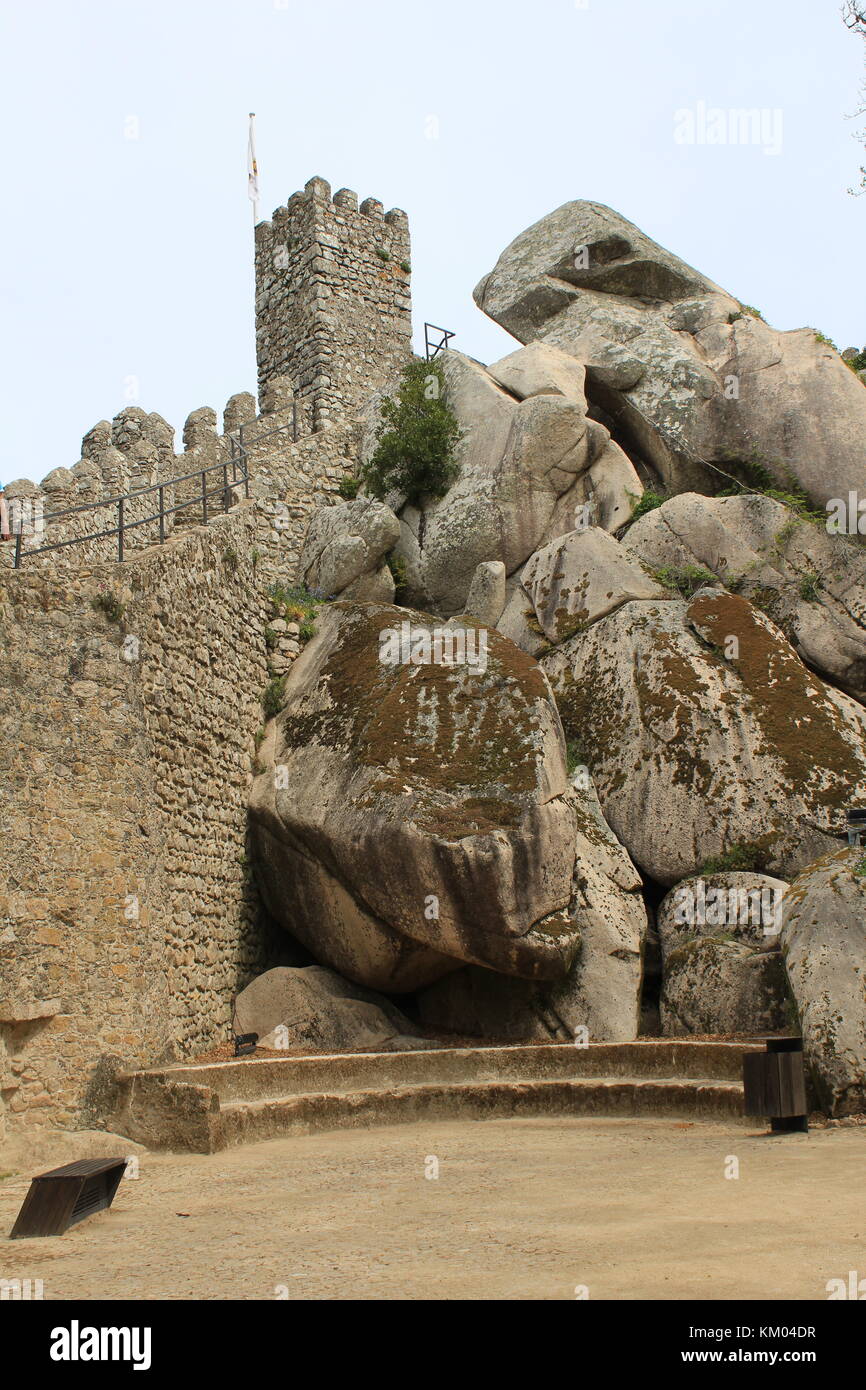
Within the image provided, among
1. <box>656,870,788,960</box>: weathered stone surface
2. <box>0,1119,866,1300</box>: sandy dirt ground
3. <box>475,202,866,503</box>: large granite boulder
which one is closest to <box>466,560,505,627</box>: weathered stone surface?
<box>475,202,866,503</box>: large granite boulder

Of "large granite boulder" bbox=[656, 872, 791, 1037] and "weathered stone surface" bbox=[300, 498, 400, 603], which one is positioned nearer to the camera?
"large granite boulder" bbox=[656, 872, 791, 1037]

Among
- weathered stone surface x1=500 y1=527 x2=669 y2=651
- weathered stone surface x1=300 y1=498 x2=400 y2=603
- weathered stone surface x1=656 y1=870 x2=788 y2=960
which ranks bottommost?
weathered stone surface x1=656 y1=870 x2=788 y2=960

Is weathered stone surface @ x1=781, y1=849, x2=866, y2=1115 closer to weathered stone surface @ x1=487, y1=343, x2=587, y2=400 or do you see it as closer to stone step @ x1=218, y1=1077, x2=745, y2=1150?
stone step @ x1=218, y1=1077, x2=745, y2=1150

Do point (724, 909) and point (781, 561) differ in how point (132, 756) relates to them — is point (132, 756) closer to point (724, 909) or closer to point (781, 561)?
point (724, 909)

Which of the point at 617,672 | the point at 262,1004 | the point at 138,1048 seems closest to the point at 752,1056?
the point at 138,1048

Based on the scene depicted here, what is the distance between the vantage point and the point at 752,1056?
301 inches

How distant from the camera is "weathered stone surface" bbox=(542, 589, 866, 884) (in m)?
11.8

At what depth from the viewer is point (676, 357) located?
17.7 meters

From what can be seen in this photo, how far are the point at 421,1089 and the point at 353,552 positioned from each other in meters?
7.56

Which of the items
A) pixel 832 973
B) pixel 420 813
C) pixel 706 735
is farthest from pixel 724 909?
pixel 420 813

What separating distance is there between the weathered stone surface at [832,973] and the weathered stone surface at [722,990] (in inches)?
46.7

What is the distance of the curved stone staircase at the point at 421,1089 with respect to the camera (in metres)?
8.27

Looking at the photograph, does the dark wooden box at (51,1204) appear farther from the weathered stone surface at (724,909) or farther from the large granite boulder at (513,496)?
the large granite boulder at (513,496)

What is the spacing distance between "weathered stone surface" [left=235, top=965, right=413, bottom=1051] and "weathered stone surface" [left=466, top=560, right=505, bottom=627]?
5406mm
